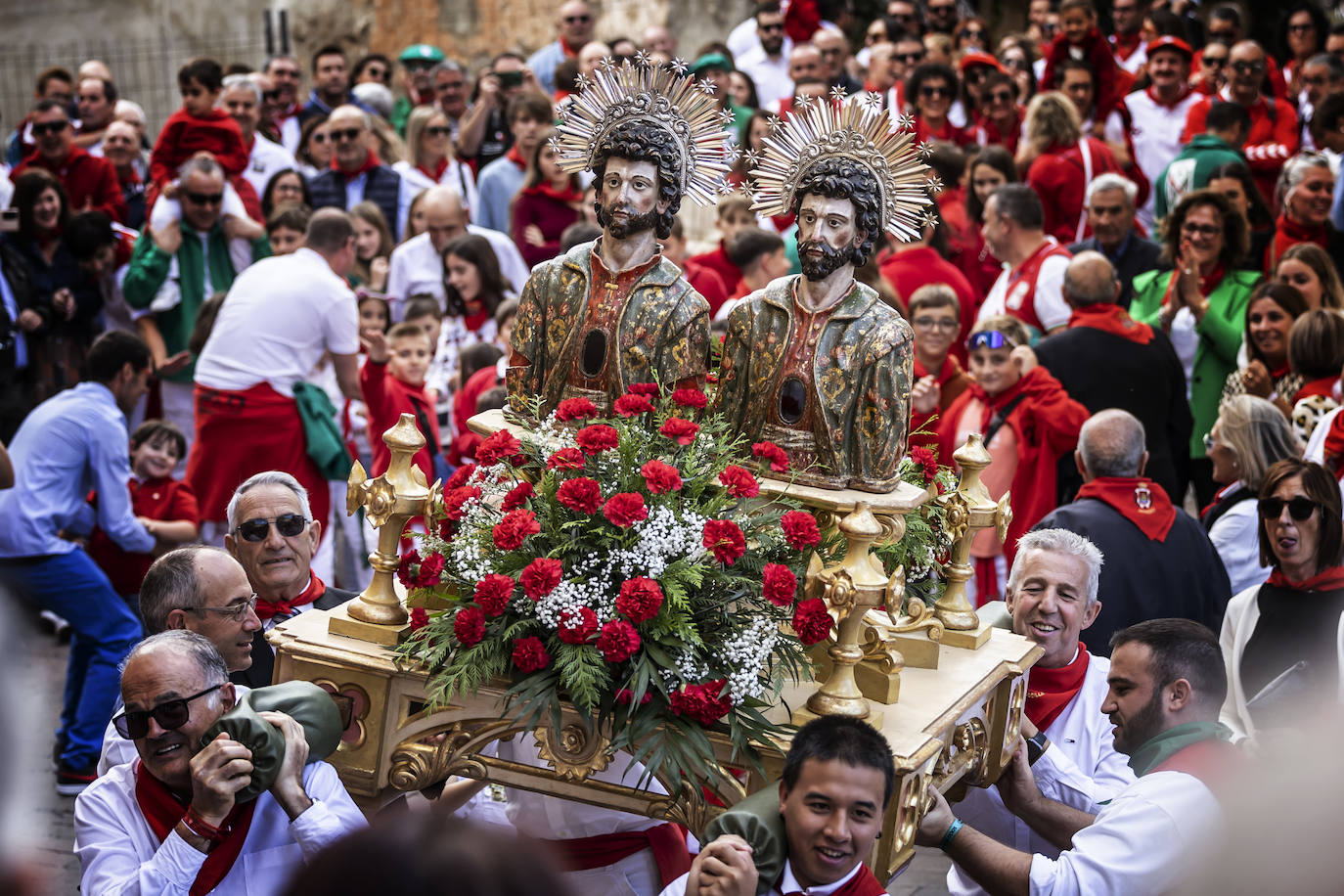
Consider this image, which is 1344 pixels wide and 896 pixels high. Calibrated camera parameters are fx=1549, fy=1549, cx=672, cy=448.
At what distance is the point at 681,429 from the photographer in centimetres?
352

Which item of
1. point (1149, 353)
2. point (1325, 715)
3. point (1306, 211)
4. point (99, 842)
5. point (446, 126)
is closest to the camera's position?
point (1325, 715)

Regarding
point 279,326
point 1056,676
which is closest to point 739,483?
point 1056,676

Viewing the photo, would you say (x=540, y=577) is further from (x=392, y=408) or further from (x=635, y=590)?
(x=392, y=408)

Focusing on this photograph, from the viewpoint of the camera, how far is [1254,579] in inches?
230

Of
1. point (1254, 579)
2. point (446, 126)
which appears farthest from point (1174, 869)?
point (446, 126)

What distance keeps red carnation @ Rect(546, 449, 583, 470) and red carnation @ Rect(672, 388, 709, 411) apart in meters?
0.30

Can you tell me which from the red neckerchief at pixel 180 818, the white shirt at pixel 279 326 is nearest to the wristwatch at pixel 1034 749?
the red neckerchief at pixel 180 818

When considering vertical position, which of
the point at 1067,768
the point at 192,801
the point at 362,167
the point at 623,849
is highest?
the point at 362,167

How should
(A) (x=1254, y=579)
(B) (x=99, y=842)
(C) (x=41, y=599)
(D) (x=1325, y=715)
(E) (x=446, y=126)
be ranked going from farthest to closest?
1. (E) (x=446, y=126)
2. (C) (x=41, y=599)
3. (A) (x=1254, y=579)
4. (B) (x=99, y=842)
5. (D) (x=1325, y=715)

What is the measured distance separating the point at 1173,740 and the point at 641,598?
4.51 ft

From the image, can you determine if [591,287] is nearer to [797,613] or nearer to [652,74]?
[652,74]

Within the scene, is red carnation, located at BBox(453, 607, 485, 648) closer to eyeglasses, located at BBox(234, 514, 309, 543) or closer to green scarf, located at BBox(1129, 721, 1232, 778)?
eyeglasses, located at BBox(234, 514, 309, 543)

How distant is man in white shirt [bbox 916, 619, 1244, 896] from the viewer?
3.49 meters

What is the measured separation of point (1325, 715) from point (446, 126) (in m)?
8.15
